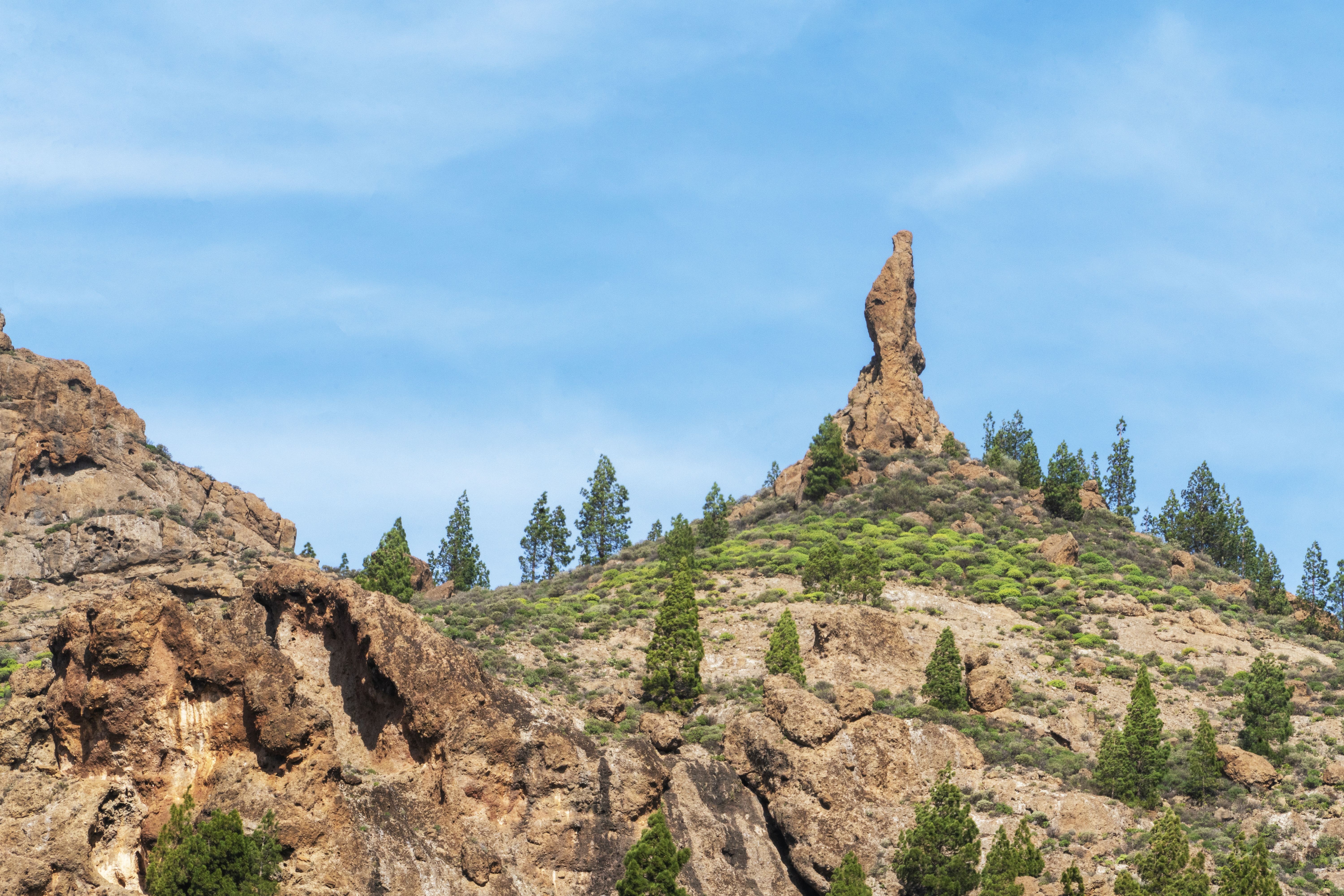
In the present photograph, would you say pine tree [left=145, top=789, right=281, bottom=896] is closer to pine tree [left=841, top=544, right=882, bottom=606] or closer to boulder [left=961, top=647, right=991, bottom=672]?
boulder [left=961, top=647, right=991, bottom=672]

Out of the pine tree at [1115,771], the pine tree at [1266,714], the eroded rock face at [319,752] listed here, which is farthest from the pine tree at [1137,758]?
the eroded rock face at [319,752]

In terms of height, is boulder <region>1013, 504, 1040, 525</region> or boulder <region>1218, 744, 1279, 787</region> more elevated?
boulder <region>1013, 504, 1040, 525</region>

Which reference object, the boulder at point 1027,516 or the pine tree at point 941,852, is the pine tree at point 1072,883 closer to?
the pine tree at point 941,852

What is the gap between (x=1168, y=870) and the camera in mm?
53375

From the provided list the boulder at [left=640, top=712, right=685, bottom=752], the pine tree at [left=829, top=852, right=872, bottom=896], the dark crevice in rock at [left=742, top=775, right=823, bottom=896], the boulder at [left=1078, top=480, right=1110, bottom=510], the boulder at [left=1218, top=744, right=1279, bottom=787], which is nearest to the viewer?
the pine tree at [left=829, top=852, right=872, bottom=896]

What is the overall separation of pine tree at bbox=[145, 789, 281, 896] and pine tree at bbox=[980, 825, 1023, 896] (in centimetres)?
2695

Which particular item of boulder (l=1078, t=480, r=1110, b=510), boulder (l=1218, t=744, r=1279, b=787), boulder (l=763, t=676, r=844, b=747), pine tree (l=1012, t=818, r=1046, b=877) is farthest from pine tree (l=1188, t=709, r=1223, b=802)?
boulder (l=1078, t=480, r=1110, b=510)

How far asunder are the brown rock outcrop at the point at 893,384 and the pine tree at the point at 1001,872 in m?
72.1

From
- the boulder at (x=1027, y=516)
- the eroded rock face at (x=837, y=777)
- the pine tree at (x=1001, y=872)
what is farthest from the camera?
the boulder at (x=1027, y=516)

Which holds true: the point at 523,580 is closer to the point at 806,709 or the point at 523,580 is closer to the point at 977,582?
the point at 977,582

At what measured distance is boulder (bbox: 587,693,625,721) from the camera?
6669cm

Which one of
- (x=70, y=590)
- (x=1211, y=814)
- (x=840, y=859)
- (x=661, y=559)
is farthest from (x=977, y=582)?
(x=70, y=590)

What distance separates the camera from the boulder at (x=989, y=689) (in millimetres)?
72000

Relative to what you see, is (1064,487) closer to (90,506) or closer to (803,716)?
(803,716)
